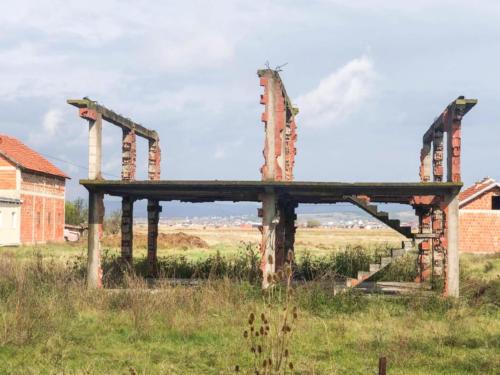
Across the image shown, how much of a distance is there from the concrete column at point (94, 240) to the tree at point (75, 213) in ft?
152

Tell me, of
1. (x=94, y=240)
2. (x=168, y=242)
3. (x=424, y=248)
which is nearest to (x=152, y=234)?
(x=94, y=240)

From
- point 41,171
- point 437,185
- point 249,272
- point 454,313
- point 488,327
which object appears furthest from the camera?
point 41,171

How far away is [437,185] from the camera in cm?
1567

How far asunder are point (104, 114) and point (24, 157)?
2789cm

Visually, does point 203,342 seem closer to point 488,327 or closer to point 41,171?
point 488,327

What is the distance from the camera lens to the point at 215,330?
12156 mm

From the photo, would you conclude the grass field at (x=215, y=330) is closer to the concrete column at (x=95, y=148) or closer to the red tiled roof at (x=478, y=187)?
the concrete column at (x=95, y=148)

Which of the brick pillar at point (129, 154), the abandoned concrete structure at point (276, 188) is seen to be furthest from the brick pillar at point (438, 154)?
the brick pillar at point (129, 154)

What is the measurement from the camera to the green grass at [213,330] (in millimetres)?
9953

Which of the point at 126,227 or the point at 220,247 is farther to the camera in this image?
the point at 220,247

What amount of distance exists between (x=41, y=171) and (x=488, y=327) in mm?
35247

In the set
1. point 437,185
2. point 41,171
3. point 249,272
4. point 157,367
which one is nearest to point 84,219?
point 41,171

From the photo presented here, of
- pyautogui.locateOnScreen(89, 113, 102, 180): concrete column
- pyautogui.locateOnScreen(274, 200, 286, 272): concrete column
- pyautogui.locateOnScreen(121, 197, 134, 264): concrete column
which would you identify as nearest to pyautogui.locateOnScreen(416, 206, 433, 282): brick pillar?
pyautogui.locateOnScreen(274, 200, 286, 272): concrete column

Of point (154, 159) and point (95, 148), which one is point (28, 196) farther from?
point (95, 148)
